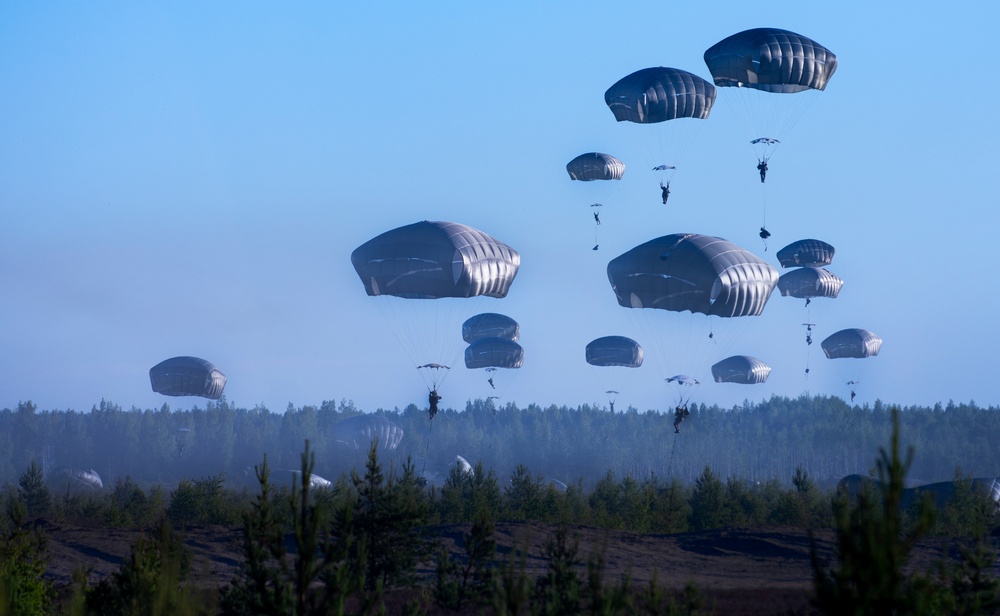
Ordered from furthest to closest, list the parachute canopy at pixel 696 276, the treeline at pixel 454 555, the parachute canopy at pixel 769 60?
1. the parachute canopy at pixel 769 60
2. the parachute canopy at pixel 696 276
3. the treeline at pixel 454 555

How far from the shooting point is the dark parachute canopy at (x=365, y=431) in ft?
390

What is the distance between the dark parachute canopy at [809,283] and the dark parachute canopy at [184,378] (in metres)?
40.9

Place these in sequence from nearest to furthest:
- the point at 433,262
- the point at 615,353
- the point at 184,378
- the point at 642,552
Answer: the point at 433,262
the point at 642,552
the point at 615,353
the point at 184,378

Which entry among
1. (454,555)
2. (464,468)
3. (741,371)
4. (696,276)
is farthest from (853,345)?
(464,468)

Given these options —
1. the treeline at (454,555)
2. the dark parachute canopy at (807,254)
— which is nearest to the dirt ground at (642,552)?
the treeline at (454,555)

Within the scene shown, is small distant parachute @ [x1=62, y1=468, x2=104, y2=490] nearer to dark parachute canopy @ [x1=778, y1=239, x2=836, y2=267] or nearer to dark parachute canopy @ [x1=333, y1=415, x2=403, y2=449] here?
dark parachute canopy @ [x1=333, y1=415, x2=403, y2=449]

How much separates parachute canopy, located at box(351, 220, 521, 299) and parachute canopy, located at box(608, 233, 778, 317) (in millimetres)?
5038

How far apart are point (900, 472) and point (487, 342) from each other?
187ft

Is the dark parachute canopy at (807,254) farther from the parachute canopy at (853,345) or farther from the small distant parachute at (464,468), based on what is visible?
the small distant parachute at (464,468)

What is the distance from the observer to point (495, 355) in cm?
6347

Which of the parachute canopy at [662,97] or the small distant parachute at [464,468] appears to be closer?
the parachute canopy at [662,97]

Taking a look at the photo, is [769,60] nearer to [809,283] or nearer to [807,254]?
[807,254]

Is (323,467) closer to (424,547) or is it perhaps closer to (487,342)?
(487,342)

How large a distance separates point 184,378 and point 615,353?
32.0m
